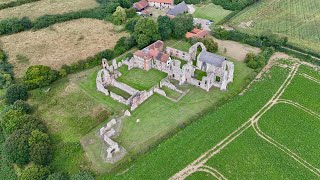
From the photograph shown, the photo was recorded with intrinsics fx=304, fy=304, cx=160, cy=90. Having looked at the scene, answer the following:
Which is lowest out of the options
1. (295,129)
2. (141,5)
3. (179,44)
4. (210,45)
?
(295,129)

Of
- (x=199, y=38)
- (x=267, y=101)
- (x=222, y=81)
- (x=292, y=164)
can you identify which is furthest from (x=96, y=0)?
(x=292, y=164)

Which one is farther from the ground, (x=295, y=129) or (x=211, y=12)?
(x=211, y=12)

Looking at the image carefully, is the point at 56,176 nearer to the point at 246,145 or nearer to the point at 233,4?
the point at 246,145

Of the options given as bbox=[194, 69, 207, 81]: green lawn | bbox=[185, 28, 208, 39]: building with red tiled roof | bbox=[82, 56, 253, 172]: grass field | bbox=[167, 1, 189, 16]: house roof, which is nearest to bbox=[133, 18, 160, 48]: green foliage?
bbox=[185, 28, 208, 39]: building with red tiled roof

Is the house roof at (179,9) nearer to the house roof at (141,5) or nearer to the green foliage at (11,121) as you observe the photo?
the house roof at (141,5)

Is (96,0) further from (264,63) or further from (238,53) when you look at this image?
(264,63)

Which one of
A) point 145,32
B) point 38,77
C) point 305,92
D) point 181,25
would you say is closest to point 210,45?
point 181,25

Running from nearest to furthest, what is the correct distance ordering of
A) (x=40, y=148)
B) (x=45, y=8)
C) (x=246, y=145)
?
(x=40, y=148) < (x=246, y=145) < (x=45, y=8)
